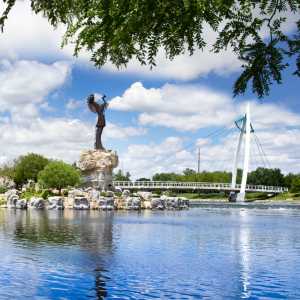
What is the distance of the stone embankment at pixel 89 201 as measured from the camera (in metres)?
70.6

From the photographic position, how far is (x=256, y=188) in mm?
137125

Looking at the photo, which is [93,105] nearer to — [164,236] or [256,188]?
[164,236]

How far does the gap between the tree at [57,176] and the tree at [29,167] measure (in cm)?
1873

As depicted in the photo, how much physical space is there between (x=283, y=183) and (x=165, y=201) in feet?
287

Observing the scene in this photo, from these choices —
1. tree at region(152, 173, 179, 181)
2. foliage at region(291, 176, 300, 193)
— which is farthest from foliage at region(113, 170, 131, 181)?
foliage at region(291, 176, 300, 193)

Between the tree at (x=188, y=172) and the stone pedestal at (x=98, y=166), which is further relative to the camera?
the tree at (x=188, y=172)

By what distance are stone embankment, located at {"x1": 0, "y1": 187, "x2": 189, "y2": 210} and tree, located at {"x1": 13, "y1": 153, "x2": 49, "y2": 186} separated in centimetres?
3528

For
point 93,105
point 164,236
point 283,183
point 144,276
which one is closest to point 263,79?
point 144,276

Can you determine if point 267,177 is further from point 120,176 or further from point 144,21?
point 144,21

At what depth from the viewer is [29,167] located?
11494cm

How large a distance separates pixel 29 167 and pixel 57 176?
2294 centimetres

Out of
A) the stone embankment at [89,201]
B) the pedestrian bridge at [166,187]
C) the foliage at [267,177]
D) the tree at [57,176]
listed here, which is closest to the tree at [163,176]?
the foliage at [267,177]

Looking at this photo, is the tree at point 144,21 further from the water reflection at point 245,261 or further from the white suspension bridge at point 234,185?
the white suspension bridge at point 234,185

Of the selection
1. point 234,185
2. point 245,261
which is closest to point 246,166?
point 234,185
